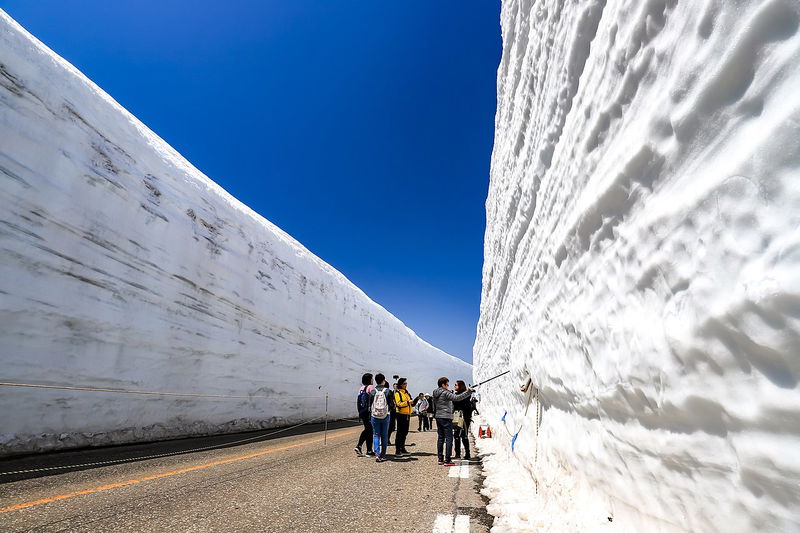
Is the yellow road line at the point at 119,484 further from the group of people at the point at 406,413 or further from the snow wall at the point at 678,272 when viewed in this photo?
the snow wall at the point at 678,272

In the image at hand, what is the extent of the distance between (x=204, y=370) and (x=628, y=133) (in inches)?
421

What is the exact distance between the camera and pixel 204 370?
10.1 metres

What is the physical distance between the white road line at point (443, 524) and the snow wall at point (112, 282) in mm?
6632

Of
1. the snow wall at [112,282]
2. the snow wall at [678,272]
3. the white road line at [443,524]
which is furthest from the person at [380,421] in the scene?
the snow wall at [112,282]

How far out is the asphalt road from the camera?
118 inches

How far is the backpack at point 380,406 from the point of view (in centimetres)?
625

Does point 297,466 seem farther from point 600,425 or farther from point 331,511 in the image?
point 600,425

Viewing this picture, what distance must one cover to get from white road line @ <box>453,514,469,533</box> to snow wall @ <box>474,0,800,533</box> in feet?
1.55

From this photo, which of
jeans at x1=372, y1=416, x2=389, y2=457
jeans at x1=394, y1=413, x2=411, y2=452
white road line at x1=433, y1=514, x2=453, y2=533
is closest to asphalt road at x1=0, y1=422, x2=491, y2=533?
white road line at x1=433, y1=514, x2=453, y2=533

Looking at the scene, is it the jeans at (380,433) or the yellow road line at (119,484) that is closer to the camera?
the yellow road line at (119,484)

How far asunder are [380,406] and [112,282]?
5.96 meters

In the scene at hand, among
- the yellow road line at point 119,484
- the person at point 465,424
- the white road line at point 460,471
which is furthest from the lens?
the person at point 465,424

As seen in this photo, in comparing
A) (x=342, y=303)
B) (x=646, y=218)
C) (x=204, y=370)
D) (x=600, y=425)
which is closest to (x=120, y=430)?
(x=204, y=370)

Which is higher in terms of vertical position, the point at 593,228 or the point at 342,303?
the point at 342,303
